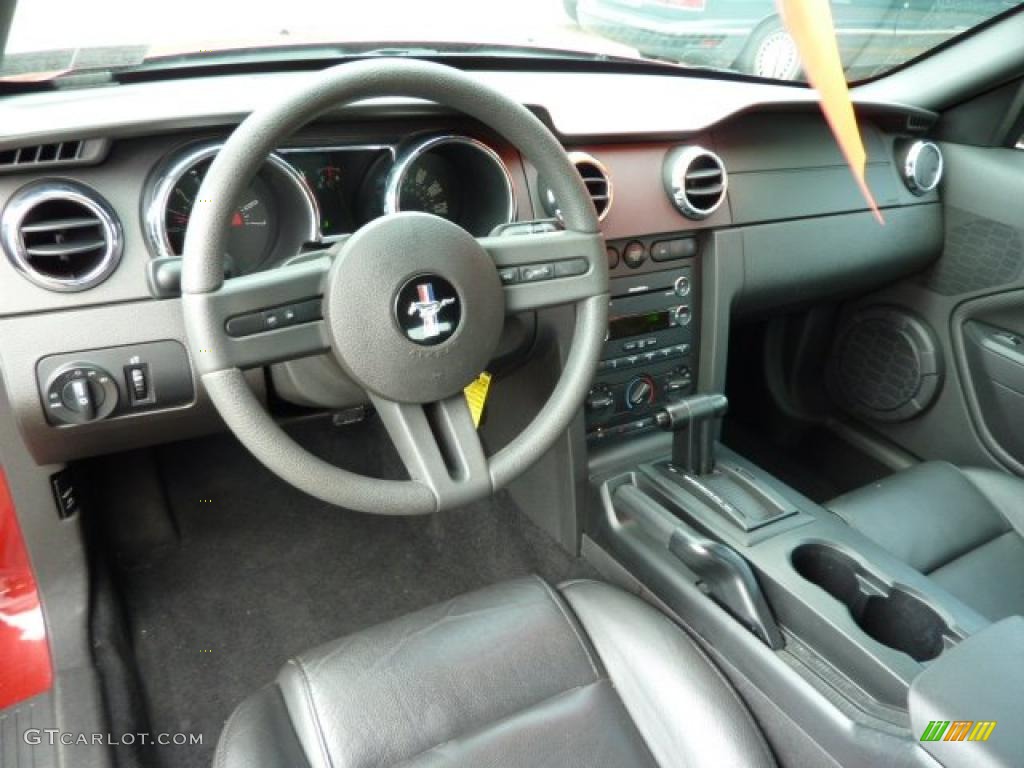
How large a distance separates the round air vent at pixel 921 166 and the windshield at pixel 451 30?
24 cm

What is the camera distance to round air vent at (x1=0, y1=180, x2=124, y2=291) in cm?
107

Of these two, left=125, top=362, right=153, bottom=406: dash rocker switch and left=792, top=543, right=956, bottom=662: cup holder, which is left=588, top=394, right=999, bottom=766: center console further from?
left=125, top=362, right=153, bottom=406: dash rocker switch

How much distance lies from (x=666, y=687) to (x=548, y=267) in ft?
1.99

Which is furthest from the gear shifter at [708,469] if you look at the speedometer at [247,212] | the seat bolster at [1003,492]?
the speedometer at [247,212]

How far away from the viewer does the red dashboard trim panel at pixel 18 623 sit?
55.9 inches

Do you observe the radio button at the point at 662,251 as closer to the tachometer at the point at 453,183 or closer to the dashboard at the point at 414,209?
the dashboard at the point at 414,209

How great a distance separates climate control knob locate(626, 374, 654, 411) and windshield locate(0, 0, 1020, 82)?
65 centimetres

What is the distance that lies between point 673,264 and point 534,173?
38 centimetres

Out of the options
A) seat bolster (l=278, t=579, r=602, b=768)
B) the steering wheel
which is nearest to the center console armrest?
seat bolster (l=278, t=579, r=602, b=768)

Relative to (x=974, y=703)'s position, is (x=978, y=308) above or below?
above

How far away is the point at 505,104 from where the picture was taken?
1.06 meters

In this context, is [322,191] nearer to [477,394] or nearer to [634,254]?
[477,394]

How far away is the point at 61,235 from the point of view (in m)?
1.10

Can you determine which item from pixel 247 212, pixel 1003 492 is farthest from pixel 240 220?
pixel 1003 492
